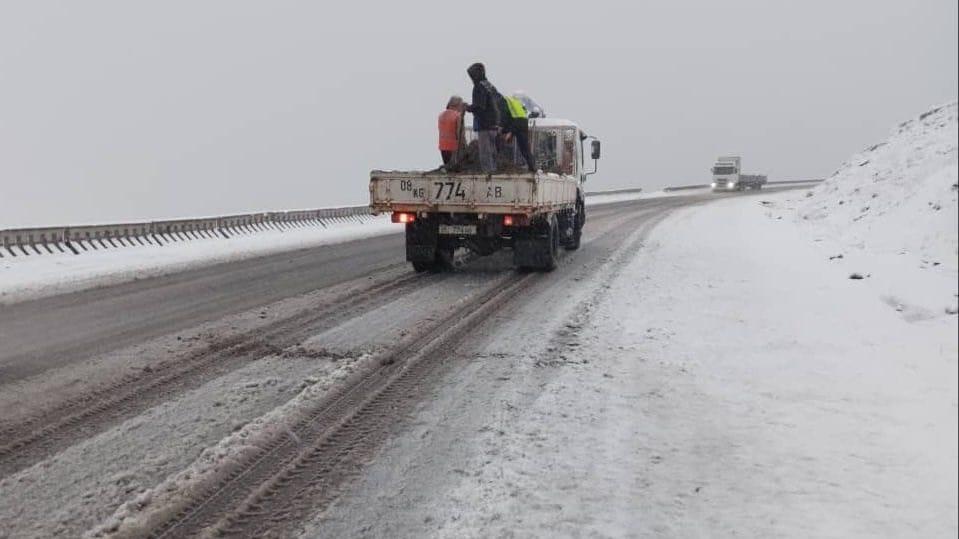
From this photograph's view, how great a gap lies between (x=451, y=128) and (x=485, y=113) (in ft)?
2.22

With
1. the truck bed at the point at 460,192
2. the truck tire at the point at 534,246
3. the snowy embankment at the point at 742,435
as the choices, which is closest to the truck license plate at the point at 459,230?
the truck bed at the point at 460,192

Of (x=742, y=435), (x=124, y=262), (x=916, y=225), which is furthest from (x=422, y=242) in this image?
(x=916, y=225)

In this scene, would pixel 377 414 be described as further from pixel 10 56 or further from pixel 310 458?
pixel 10 56

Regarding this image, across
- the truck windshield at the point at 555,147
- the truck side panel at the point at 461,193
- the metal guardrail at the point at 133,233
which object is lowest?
the metal guardrail at the point at 133,233

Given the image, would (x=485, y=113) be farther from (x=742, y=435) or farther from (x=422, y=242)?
(x=742, y=435)

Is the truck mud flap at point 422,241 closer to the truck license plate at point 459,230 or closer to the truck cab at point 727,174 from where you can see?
the truck license plate at point 459,230

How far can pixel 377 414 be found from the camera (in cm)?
490

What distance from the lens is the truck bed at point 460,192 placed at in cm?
1073

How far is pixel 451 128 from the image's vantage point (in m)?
11.8

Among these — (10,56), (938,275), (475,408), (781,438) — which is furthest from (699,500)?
(10,56)

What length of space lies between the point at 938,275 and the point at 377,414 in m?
4.33

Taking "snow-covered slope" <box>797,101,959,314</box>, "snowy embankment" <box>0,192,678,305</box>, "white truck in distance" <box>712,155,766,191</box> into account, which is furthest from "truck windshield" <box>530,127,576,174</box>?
"white truck in distance" <box>712,155,766,191</box>

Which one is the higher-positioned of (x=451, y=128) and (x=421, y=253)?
(x=451, y=128)

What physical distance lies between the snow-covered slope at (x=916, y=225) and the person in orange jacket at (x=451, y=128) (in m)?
10.3
